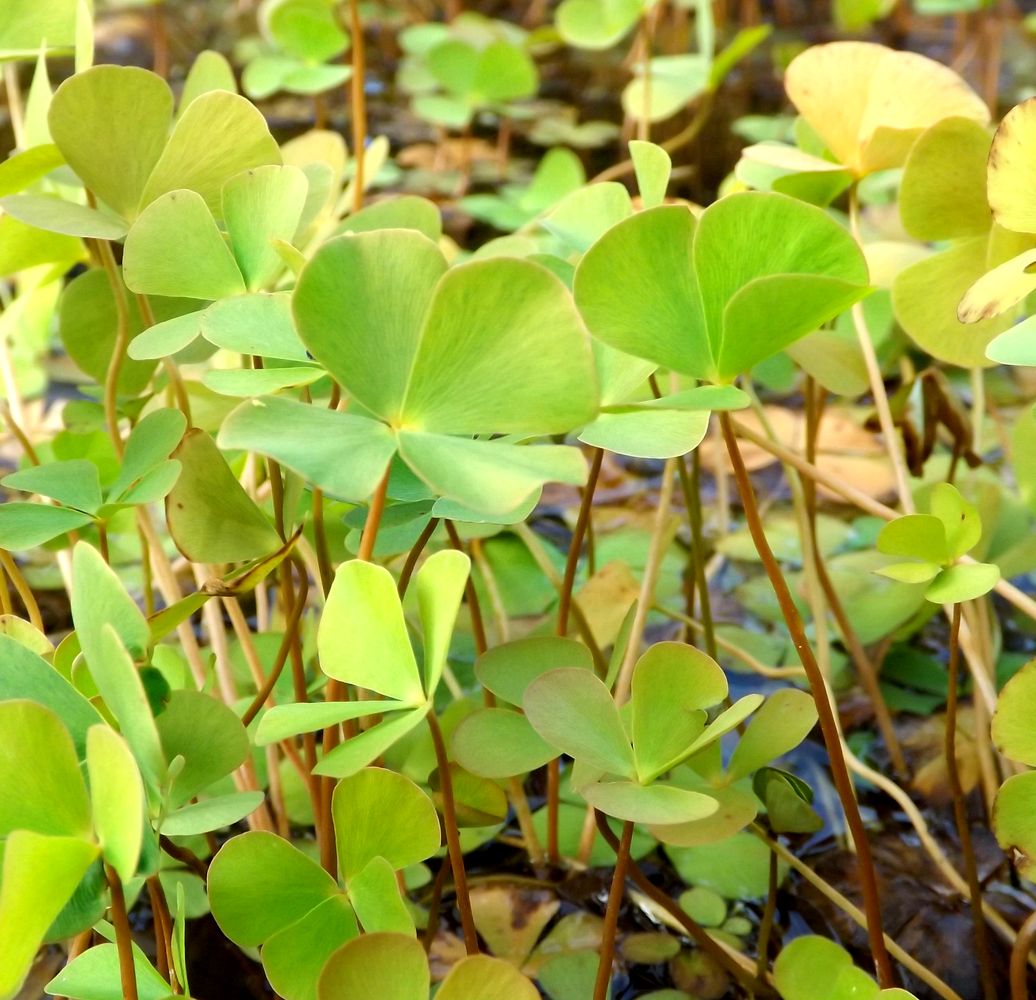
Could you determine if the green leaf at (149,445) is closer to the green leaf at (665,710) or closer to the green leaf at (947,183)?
the green leaf at (665,710)

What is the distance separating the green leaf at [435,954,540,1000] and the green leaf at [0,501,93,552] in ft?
0.91

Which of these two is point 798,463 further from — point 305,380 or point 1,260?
point 1,260

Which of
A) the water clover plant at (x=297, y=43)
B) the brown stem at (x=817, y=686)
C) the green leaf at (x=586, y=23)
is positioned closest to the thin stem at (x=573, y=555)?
the brown stem at (x=817, y=686)

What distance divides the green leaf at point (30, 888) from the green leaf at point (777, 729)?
0.30 m

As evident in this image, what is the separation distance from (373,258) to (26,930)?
263 millimetres

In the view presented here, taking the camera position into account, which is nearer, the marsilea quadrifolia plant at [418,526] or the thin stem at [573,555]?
the marsilea quadrifolia plant at [418,526]

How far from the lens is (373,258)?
43cm

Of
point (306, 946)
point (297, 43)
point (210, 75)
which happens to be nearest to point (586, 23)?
point (297, 43)

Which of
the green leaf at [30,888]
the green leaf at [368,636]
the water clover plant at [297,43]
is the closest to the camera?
the green leaf at [30,888]

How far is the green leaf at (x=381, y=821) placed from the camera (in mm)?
448

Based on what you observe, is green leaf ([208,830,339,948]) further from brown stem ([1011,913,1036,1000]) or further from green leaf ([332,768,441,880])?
brown stem ([1011,913,1036,1000])

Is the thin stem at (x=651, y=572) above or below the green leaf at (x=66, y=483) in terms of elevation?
below

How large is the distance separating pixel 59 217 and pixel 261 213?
0.32ft

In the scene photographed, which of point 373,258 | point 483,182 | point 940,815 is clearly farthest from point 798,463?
point 483,182
